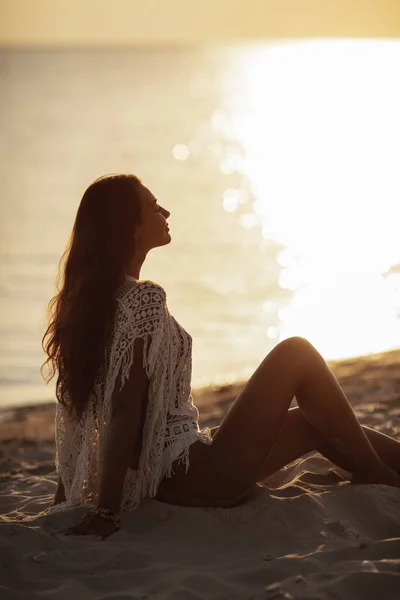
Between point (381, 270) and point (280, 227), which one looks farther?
point (280, 227)

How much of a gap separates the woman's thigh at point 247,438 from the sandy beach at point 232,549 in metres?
0.11

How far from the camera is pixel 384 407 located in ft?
22.4

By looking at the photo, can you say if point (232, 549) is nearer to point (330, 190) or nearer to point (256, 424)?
point (256, 424)

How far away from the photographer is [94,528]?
155 inches

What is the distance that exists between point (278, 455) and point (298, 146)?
2859cm

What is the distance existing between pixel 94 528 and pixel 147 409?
1.94 ft

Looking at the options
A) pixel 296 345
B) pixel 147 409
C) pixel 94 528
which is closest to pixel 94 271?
pixel 147 409

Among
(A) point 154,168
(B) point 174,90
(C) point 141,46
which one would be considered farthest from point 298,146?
(C) point 141,46

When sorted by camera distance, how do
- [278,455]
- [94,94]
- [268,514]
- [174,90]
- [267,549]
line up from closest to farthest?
[267,549] → [268,514] → [278,455] → [94,94] → [174,90]

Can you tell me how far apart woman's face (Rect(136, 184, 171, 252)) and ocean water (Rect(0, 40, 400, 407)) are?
16.2 ft

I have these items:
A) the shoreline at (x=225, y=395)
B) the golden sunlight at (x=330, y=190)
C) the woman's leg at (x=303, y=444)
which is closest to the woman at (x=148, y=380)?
the woman's leg at (x=303, y=444)

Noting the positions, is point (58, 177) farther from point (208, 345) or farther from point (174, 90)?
point (174, 90)

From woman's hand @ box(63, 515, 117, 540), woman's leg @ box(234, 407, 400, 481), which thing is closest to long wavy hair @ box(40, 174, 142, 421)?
woman's hand @ box(63, 515, 117, 540)

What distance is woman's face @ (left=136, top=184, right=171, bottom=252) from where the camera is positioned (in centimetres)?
431
